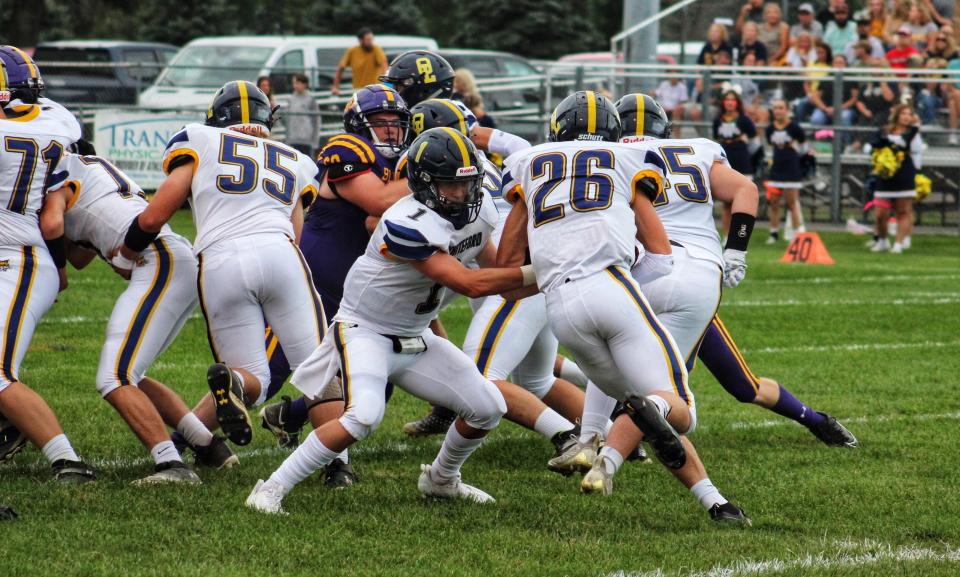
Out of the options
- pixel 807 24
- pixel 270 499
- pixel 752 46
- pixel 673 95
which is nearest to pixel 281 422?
pixel 270 499

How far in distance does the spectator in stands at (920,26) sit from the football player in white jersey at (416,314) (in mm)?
15797

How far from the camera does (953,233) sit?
1794 centimetres

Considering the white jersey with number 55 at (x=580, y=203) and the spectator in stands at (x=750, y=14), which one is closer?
the white jersey with number 55 at (x=580, y=203)

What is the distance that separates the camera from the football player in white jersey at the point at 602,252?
16.3 ft

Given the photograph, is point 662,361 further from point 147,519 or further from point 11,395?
point 11,395

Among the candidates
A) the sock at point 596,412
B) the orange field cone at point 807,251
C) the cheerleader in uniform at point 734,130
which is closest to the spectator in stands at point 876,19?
the cheerleader in uniform at point 734,130

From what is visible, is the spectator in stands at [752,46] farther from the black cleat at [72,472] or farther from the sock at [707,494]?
the black cleat at [72,472]

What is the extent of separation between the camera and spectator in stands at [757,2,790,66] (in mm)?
20125

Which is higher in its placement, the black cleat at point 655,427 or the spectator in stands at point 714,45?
the black cleat at point 655,427

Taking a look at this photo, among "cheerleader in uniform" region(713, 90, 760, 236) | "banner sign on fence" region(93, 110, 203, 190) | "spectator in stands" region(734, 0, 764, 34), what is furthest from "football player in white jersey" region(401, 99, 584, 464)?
"spectator in stands" region(734, 0, 764, 34)

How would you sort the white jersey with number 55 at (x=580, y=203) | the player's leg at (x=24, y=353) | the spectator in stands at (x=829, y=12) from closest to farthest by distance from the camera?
the white jersey with number 55 at (x=580, y=203) < the player's leg at (x=24, y=353) < the spectator in stands at (x=829, y=12)

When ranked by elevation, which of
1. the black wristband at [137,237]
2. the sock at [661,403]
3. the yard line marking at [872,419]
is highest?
the black wristband at [137,237]

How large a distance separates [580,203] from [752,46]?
15565 mm

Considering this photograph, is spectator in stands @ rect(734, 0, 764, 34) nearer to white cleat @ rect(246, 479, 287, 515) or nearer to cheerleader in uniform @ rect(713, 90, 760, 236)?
cheerleader in uniform @ rect(713, 90, 760, 236)
